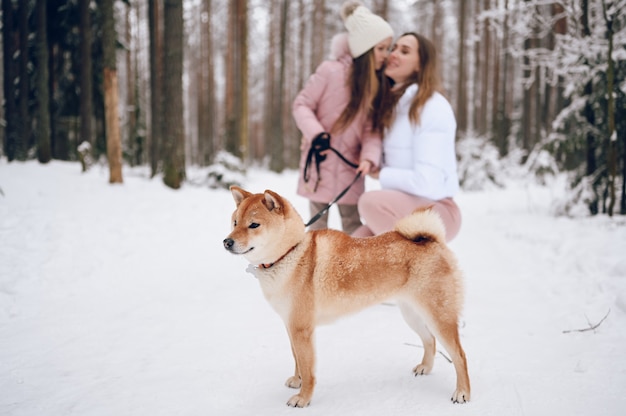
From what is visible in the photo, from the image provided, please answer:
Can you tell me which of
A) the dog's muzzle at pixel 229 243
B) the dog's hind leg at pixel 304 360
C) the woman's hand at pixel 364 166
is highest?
the woman's hand at pixel 364 166

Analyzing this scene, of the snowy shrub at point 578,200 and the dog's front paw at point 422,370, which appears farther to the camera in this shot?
the snowy shrub at point 578,200

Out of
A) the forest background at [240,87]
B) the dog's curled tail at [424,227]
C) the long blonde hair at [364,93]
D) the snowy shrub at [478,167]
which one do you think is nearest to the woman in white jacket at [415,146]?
the long blonde hair at [364,93]

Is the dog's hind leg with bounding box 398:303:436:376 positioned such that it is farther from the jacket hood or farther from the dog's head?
the jacket hood

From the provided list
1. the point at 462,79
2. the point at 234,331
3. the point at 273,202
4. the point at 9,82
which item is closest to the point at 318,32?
the point at 462,79

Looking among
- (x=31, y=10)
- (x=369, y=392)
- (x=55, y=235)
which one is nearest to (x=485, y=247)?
(x=369, y=392)

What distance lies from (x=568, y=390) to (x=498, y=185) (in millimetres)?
14346

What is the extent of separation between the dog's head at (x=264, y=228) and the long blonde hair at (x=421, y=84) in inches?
76.5

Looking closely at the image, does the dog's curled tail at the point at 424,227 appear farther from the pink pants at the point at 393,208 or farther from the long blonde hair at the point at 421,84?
the long blonde hair at the point at 421,84

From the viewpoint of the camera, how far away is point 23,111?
12.5 metres

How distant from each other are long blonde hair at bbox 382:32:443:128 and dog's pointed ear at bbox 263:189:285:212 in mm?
2001

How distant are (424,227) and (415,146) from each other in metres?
1.43

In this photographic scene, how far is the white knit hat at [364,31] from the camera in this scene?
4090 millimetres

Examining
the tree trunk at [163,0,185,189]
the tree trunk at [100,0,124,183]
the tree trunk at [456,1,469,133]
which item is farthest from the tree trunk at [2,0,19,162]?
the tree trunk at [456,1,469,133]

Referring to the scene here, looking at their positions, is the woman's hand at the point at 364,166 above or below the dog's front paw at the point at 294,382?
above
